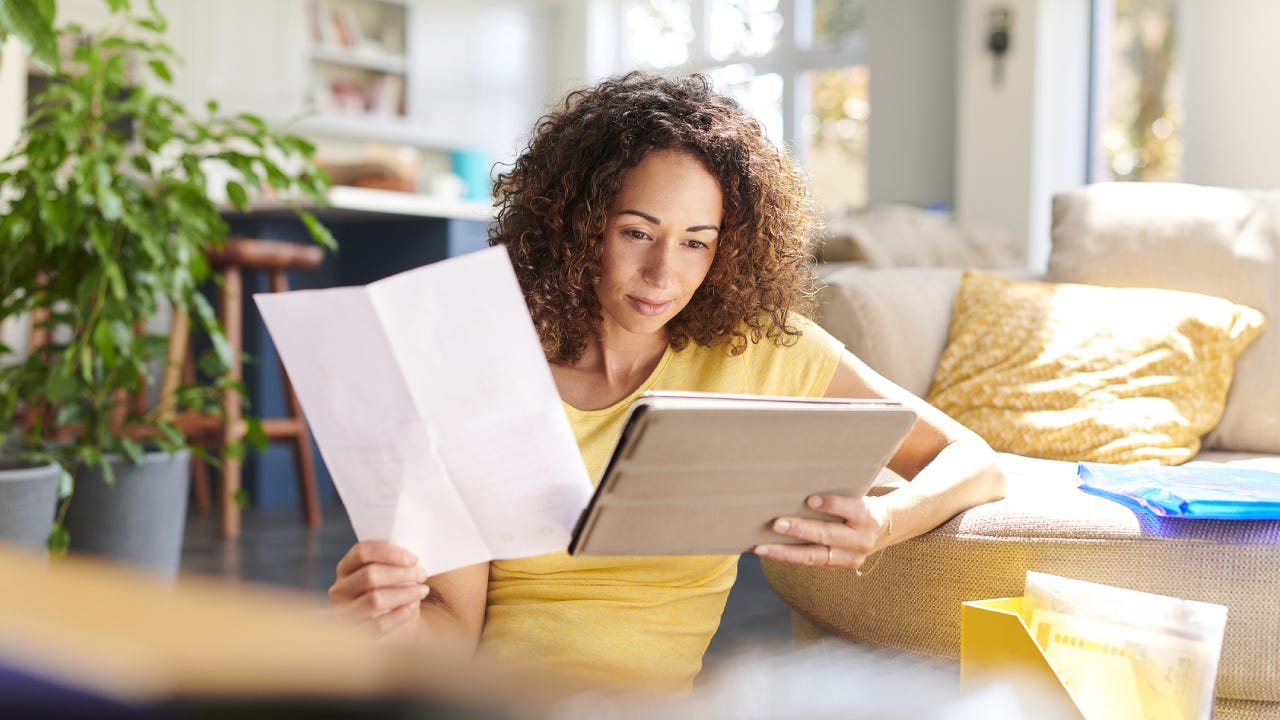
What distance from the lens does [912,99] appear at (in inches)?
223

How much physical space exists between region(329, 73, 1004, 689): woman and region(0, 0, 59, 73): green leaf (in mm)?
704

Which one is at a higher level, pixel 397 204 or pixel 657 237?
pixel 397 204

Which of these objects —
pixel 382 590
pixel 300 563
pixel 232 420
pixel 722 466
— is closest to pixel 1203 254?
pixel 722 466

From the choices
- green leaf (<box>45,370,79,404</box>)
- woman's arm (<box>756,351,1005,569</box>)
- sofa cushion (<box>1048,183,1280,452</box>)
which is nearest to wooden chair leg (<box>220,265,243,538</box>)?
green leaf (<box>45,370,79,404</box>)

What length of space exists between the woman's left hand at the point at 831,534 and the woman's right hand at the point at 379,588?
287mm

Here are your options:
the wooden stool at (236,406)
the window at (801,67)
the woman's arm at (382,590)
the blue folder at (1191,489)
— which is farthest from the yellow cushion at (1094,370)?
the window at (801,67)

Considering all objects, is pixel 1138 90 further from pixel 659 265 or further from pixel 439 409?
pixel 439 409

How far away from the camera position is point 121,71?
2367 mm

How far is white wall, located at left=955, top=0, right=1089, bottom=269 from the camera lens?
505 centimetres

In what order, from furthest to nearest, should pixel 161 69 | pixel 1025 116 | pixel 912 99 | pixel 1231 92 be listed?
1. pixel 912 99
2. pixel 1025 116
3. pixel 1231 92
4. pixel 161 69

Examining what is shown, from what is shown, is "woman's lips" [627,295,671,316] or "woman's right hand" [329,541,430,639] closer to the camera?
"woman's right hand" [329,541,430,639]

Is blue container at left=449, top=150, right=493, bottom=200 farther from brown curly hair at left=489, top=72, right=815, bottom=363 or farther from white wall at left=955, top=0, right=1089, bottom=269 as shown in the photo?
brown curly hair at left=489, top=72, right=815, bottom=363

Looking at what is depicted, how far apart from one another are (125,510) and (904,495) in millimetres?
1982

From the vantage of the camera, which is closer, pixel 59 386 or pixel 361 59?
pixel 59 386
